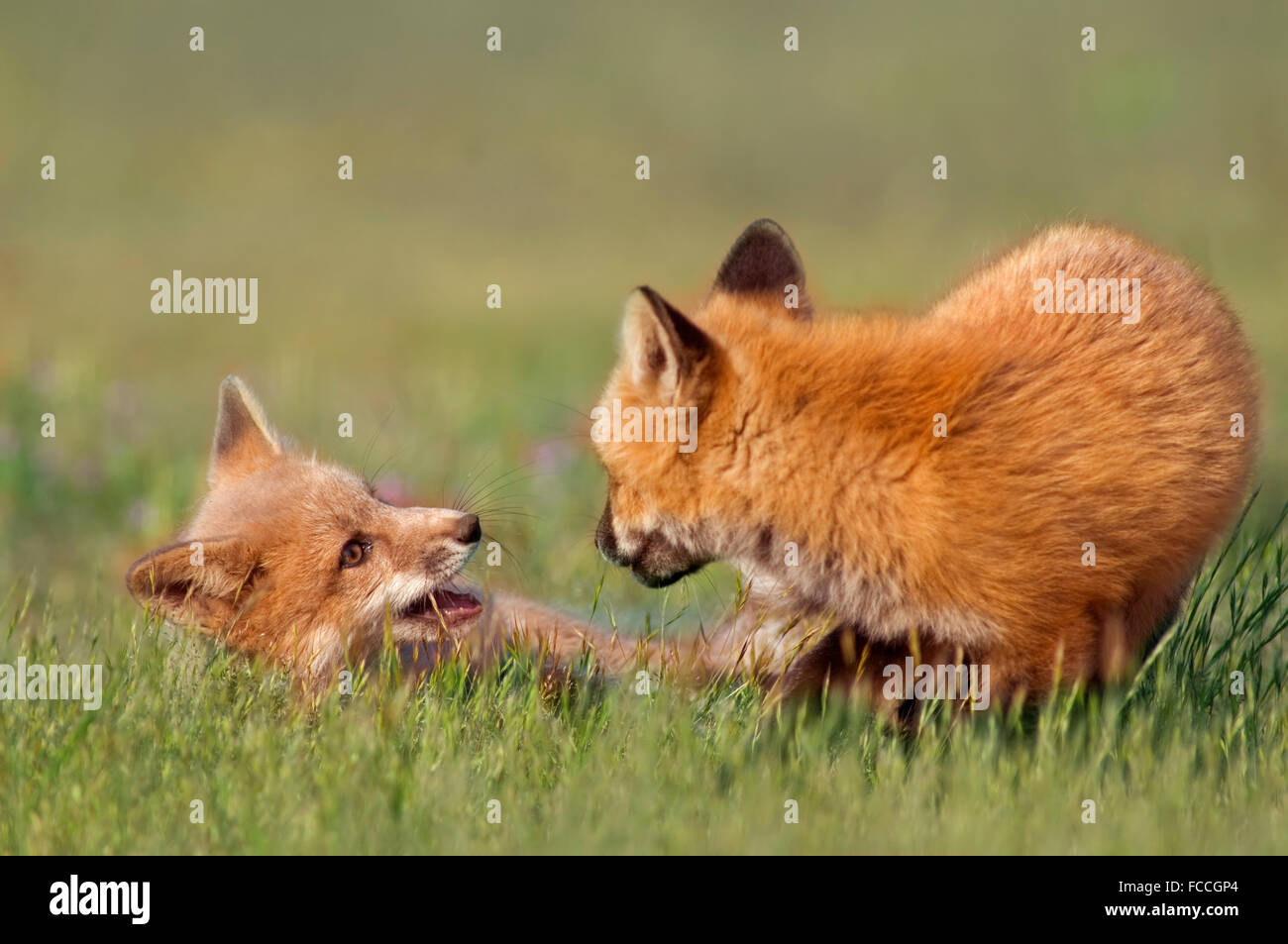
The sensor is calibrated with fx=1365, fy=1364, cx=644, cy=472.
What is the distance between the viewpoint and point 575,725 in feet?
15.2

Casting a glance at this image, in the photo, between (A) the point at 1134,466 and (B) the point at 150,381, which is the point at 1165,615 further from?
(B) the point at 150,381

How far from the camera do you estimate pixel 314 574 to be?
16.6ft

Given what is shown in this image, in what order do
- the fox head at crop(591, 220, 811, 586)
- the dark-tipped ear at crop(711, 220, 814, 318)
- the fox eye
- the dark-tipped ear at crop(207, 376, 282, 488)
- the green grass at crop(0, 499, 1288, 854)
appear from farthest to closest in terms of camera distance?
the dark-tipped ear at crop(207, 376, 282, 488) < the dark-tipped ear at crop(711, 220, 814, 318) < the fox eye < the fox head at crop(591, 220, 811, 586) < the green grass at crop(0, 499, 1288, 854)

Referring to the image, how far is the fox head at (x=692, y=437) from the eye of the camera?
4422 mm

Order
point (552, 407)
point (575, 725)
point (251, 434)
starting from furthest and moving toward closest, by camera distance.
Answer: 1. point (552, 407)
2. point (251, 434)
3. point (575, 725)

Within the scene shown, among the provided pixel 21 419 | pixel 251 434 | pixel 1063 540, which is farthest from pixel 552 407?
pixel 1063 540

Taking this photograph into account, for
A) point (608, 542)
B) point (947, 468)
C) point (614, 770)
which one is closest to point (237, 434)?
point (608, 542)

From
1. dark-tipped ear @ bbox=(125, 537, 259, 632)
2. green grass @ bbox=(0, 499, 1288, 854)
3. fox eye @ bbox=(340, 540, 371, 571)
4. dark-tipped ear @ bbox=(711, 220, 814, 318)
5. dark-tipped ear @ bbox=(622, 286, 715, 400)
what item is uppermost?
dark-tipped ear @ bbox=(711, 220, 814, 318)

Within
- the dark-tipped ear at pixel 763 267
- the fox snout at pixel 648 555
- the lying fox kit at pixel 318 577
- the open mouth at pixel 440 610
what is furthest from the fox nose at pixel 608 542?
the dark-tipped ear at pixel 763 267

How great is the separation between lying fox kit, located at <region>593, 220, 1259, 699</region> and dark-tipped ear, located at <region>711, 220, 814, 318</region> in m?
0.61

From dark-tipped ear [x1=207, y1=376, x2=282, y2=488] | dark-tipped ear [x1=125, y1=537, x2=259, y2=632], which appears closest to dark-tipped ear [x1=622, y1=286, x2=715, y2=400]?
dark-tipped ear [x1=125, y1=537, x2=259, y2=632]

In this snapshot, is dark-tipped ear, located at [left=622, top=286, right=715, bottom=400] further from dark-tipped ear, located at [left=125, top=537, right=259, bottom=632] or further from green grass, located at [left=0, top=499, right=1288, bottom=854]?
dark-tipped ear, located at [left=125, top=537, right=259, bottom=632]

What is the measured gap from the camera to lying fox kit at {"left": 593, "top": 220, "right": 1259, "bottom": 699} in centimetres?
430

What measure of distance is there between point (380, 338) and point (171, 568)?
14028 mm
